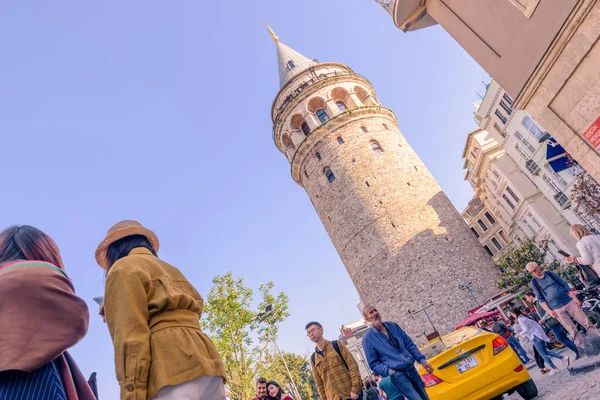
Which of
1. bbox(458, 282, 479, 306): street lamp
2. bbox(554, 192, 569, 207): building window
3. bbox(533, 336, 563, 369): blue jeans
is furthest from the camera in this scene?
bbox(554, 192, 569, 207): building window

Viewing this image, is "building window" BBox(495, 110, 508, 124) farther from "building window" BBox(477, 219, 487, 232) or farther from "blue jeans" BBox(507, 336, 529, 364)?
"blue jeans" BBox(507, 336, 529, 364)

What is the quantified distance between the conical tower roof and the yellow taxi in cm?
2440

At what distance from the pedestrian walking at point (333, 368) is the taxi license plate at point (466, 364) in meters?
1.33

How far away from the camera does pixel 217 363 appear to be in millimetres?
2221

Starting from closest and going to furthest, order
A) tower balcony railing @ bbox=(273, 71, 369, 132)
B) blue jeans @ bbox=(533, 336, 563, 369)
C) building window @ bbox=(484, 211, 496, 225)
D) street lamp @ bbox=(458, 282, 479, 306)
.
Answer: blue jeans @ bbox=(533, 336, 563, 369), street lamp @ bbox=(458, 282, 479, 306), tower balcony railing @ bbox=(273, 71, 369, 132), building window @ bbox=(484, 211, 496, 225)

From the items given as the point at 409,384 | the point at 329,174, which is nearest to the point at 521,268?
the point at 329,174

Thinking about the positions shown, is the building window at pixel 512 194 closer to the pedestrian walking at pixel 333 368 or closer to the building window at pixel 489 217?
the building window at pixel 489 217

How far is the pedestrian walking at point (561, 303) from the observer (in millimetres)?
6035

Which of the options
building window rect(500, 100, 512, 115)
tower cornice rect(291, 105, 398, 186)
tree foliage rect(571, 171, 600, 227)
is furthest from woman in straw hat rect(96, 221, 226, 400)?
building window rect(500, 100, 512, 115)

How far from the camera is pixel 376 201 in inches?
868

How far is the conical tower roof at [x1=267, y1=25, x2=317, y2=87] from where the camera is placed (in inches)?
1107

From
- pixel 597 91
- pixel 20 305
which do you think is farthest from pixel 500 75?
pixel 20 305

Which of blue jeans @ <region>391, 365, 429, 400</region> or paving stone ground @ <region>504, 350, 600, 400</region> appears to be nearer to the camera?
paving stone ground @ <region>504, 350, 600, 400</region>

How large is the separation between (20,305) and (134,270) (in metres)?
0.52
